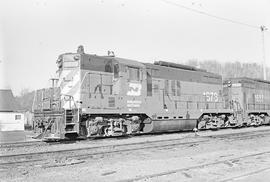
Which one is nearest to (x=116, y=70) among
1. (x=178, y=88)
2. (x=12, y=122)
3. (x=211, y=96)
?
(x=178, y=88)

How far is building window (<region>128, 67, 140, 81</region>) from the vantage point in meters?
15.0

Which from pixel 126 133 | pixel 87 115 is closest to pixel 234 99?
pixel 126 133

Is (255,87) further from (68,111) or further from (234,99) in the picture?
(68,111)

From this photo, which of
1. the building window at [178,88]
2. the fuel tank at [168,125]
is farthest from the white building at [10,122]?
the building window at [178,88]

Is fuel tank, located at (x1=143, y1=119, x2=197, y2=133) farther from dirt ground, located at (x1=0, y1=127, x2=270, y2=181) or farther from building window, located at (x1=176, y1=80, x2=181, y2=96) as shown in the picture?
dirt ground, located at (x1=0, y1=127, x2=270, y2=181)

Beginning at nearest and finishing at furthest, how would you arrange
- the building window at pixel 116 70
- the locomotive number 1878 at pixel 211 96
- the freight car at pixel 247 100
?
the building window at pixel 116 70, the locomotive number 1878 at pixel 211 96, the freight car at pixel 247 100

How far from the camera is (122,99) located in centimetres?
1438

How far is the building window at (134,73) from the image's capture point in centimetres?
1504

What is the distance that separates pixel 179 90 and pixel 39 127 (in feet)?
27.5

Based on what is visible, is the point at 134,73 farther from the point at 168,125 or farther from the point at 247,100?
the point at 247,100

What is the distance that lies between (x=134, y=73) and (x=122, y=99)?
1.62 metres

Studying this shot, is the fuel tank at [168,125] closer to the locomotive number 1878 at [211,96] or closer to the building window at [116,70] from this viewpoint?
the locomotive number 1878 at [211,96]

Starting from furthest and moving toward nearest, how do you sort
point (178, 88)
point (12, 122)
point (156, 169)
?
point (12, 122), point (178, 88), point (156, 169)

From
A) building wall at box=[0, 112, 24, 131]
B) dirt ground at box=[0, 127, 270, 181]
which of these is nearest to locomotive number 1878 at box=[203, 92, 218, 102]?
dirt ground at box=[0, 127, 270, 181]
